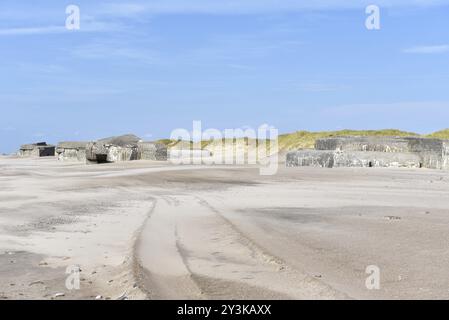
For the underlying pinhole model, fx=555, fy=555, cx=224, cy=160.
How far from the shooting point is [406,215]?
859cm

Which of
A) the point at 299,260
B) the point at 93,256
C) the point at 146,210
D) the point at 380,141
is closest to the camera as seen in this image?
the point at 299,260

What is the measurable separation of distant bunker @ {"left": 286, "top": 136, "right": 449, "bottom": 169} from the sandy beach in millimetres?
8653

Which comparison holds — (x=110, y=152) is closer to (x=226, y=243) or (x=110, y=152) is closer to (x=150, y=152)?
(x=150, y=152)

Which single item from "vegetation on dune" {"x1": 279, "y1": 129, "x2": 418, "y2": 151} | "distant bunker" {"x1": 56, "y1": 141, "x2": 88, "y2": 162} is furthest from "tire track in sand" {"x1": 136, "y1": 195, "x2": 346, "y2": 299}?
"vegetation on dune" {"x1": 279, "y1": 129, "x2": 418, "y2": 151}

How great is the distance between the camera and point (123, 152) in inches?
1087

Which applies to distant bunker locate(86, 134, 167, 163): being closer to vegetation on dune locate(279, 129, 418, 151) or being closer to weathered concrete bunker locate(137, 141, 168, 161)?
weathered concrete bunker locate(137, 141, 168, 161)

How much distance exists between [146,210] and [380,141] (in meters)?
15.9

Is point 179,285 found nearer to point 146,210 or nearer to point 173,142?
point 146,210

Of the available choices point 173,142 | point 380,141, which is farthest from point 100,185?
point 173,142

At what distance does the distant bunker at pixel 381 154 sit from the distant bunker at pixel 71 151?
15.5 m

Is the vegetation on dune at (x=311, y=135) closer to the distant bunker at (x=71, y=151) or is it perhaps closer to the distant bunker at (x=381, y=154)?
the distant bunker at (x=71, y=151)

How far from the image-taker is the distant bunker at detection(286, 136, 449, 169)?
21.2 meters

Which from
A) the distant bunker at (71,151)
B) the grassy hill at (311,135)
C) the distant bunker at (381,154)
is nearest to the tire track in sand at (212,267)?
the distant bunker at (381,154)

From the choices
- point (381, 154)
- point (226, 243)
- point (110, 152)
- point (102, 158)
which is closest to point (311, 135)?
point (110, 152)
